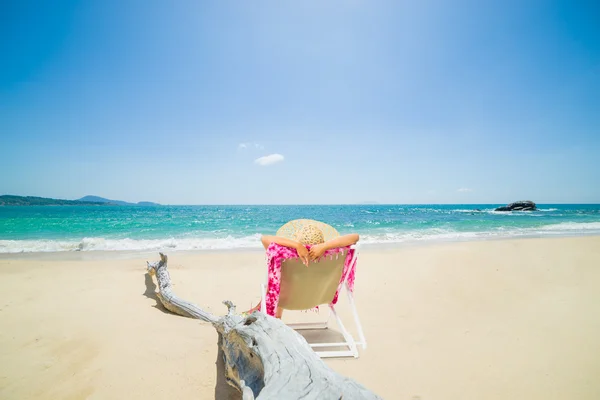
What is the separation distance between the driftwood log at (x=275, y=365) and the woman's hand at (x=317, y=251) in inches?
29.9

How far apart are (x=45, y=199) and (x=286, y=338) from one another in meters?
118

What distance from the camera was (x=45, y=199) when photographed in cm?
8788

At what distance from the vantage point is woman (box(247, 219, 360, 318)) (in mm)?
2793

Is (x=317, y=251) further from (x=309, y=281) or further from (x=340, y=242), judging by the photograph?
(x=309, y=281)

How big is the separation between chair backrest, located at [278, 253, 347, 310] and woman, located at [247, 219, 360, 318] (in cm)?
13

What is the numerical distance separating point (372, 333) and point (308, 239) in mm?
1981

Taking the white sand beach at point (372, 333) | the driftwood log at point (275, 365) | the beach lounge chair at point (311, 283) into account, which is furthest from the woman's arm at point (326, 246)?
the white sand beach at point (372, 333)

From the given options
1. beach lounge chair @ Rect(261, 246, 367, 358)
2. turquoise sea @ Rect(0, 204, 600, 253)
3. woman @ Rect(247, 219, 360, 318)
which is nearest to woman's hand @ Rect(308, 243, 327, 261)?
woman @ Rect(247, 219, 360, 318)

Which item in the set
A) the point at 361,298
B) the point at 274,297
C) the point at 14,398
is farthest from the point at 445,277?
the point at 14,398

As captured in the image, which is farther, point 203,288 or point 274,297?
point 203,288

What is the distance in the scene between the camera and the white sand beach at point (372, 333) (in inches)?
106

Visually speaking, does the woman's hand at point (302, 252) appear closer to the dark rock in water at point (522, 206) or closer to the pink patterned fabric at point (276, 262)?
the pink patterned fabric at point (276, 262)

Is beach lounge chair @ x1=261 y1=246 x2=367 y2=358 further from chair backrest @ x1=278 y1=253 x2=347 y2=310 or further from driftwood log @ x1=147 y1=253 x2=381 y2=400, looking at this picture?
driftwood log @ x1=147 y1=253 x2=381 y2=400

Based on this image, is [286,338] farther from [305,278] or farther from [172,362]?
[172,362]
